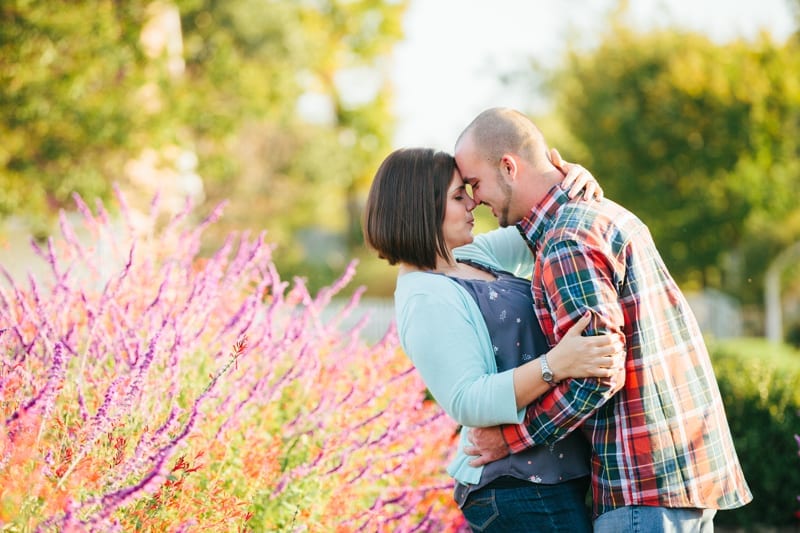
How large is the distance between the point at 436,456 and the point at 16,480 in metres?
2.34

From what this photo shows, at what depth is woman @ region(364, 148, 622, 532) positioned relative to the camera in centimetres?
240

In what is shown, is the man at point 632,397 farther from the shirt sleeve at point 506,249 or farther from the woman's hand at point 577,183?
the shirt sleeve at point 506,249

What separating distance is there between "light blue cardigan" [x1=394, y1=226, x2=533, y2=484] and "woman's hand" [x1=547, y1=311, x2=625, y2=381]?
16 cm

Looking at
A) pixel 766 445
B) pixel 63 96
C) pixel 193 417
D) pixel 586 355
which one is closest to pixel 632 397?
pixel 586 355

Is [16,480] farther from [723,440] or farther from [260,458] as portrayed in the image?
[723,440]

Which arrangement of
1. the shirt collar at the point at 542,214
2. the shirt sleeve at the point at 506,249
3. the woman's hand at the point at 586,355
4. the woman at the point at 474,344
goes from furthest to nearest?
the shirt sleeve at the point at 506,249, the shirt collar at the point at 542,214, the woman at the point at 474,344, the woman's hand at the point at 586,355

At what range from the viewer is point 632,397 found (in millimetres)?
2389

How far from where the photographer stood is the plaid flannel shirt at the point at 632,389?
234 cm

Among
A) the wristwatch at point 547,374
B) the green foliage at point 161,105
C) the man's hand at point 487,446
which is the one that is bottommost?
the man's hand at point 487,446

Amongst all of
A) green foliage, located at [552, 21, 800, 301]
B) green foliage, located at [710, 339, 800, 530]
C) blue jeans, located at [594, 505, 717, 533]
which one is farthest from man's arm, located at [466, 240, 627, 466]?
green foliage, located at [552, 21, 800, 301]

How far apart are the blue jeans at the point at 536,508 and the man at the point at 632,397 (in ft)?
0.24

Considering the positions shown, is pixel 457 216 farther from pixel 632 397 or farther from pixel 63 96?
pixel 63 96

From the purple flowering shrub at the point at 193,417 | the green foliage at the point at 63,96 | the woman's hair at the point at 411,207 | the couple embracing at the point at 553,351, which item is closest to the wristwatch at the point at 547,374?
the couple embracing at the point at 553,351

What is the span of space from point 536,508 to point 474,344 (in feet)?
1.58
